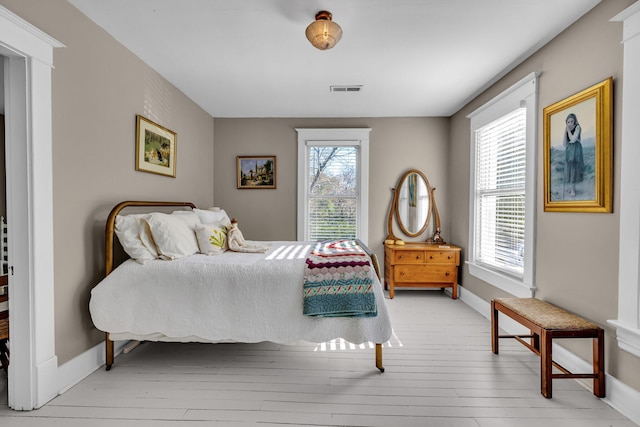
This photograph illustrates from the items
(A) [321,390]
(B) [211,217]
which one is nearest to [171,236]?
(B) [211,217]

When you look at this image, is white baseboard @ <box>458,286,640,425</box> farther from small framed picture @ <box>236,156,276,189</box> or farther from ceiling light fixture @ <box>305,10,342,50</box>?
small framed picture @ <box>236,156,276,189</box>

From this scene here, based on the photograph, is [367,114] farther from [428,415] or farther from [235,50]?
[428,415]

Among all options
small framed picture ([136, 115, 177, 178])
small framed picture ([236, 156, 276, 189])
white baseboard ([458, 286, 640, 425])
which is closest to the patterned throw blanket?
white baseboard ([458, 286, 640, 425])

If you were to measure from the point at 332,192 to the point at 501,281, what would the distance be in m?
2.47

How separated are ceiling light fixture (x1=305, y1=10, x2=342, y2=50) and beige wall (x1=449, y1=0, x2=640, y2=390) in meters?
1.70

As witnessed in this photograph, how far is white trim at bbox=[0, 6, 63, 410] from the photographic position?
70.9 inches

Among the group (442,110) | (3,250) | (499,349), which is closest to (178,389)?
(3,250)

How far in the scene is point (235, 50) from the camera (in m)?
2.63

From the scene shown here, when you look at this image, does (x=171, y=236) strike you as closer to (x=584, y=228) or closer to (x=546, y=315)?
(x=546, y=315)

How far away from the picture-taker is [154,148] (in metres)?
3.05

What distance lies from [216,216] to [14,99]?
1.83 metres

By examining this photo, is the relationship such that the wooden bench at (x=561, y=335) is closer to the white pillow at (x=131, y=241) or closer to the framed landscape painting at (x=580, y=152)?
the framed landscape painting at (x=580, y=152)

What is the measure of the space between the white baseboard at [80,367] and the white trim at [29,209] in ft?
0.38

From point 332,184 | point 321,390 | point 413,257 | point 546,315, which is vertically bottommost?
point 321,390
